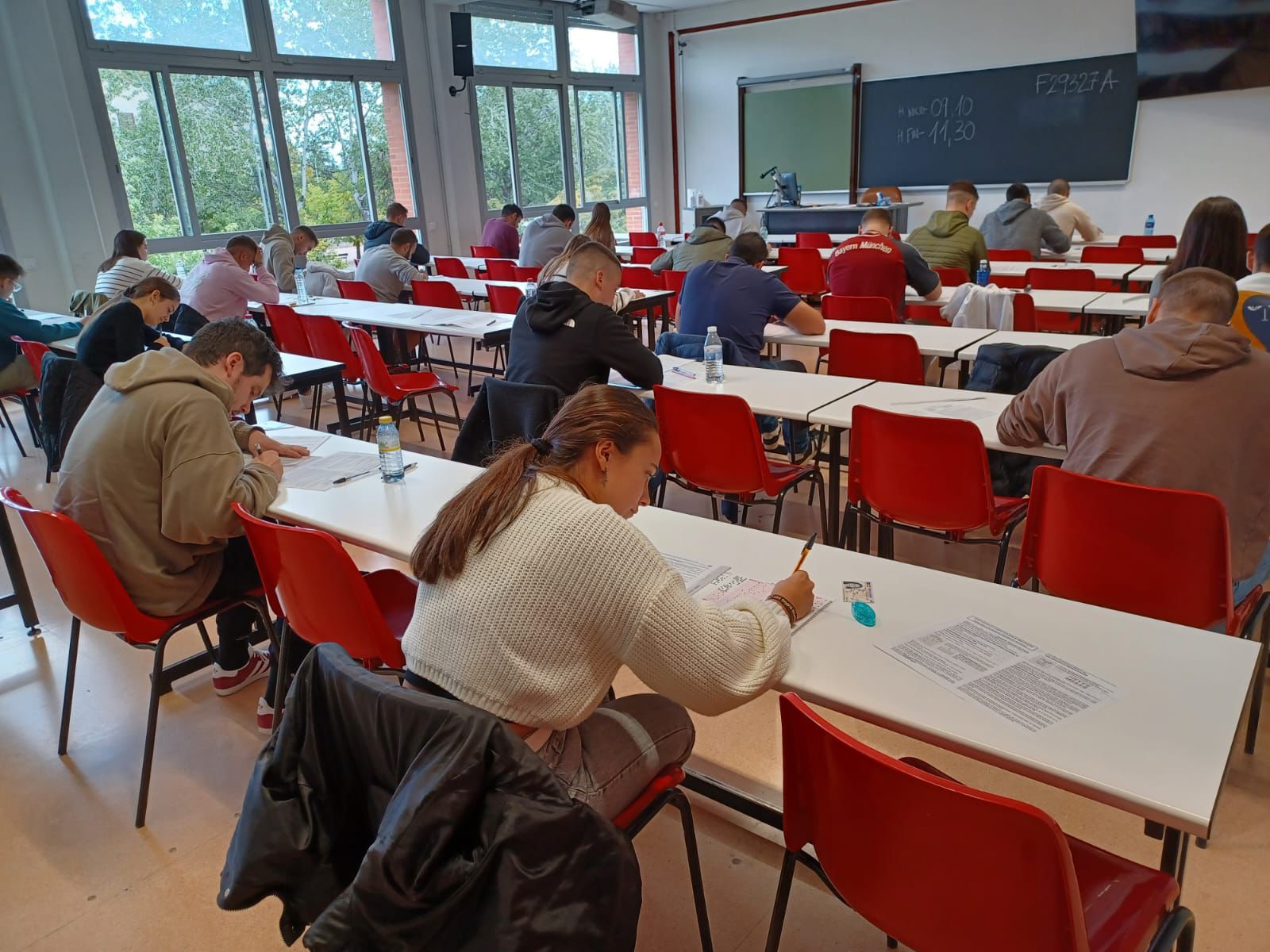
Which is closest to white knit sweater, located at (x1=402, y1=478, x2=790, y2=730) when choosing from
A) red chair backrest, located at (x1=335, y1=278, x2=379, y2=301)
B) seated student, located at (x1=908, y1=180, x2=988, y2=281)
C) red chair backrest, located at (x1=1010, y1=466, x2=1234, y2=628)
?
red chair backrest, located at (x1=1010, y1=466, x2=1234, y2=628)

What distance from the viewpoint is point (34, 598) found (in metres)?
3.61

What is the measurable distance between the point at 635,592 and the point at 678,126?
1279 cm

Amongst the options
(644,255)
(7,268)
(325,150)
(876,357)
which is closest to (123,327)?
(7,268)

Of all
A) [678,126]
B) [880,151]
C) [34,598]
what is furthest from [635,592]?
[678,126]

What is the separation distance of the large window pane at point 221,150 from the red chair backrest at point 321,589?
7.55m

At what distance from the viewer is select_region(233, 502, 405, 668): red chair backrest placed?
1855mm

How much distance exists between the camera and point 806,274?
716cm

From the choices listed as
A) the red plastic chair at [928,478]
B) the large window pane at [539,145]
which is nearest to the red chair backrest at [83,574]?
the red plastic chair at [928,478]

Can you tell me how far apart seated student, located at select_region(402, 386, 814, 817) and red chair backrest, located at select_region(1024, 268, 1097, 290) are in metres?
4.81

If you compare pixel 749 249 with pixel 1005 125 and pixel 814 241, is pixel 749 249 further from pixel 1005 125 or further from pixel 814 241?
pixel 1005 125

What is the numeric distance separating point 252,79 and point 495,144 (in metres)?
3.11

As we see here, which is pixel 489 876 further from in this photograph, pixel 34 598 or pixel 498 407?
pixel 34 598

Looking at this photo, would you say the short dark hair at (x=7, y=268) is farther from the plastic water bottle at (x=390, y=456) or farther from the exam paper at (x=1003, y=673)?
the exam paper at (x=1003, y=673)

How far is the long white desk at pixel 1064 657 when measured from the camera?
1.20 m
